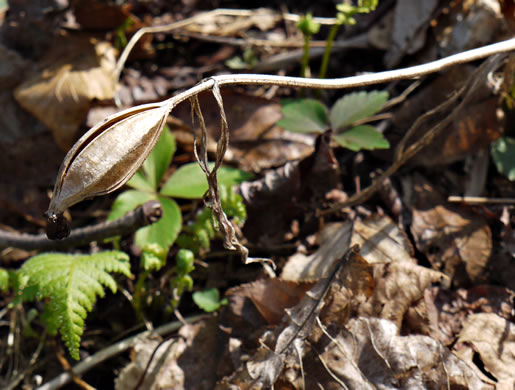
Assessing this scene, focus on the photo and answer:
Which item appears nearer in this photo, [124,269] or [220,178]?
[124,269]

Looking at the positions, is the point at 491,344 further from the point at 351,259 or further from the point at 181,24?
the point at 181,24

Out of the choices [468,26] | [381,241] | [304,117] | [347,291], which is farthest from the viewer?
[468,26]

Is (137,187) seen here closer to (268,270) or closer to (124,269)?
(124,269)

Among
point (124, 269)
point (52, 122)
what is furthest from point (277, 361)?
point (52, 122)

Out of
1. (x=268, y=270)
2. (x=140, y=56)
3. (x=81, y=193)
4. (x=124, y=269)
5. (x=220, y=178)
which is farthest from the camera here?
(x=140, y=56)

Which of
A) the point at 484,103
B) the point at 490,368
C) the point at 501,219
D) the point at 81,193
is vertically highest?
the point at 81,193

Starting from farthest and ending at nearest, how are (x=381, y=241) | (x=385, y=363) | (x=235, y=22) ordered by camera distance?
(x=235, y=22)
(x=381, y=241)
(x=385, y=363)

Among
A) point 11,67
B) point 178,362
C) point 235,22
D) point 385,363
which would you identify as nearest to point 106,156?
point 178,362
